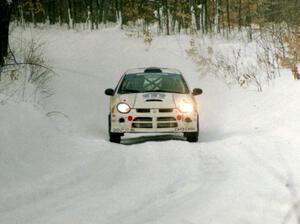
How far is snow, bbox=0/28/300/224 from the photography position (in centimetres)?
511

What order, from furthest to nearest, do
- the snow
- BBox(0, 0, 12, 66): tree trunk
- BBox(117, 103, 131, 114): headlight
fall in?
BBox(0, 0, 12, 66): tree trunk
BBox(117, 103, 131, 114): headlight
the snow

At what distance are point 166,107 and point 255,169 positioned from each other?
3.47m

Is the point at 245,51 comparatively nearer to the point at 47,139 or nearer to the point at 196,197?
the point at 47,139

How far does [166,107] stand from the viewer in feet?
33.4

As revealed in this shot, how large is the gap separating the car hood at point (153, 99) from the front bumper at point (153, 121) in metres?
0.08

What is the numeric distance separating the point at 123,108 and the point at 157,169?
324cm

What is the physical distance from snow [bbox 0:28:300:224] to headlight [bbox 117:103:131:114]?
0.91 m

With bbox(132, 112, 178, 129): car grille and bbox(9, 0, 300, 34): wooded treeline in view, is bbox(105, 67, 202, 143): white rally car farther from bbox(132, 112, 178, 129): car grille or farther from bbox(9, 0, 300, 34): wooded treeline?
bbox(9, 0, 300, 34): wooded treeline

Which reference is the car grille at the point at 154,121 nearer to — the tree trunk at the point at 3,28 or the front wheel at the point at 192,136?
the front wheel at the point at 192,136

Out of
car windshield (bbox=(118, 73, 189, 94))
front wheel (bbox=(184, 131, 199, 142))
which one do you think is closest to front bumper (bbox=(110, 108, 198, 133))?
front wheel (bbox=(184, 131, 199, 142))

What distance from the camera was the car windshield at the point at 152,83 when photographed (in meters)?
11.1

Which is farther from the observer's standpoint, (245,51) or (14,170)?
(245,51)

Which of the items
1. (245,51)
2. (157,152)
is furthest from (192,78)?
(157,152)

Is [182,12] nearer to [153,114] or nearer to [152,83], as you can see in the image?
[152,83]
